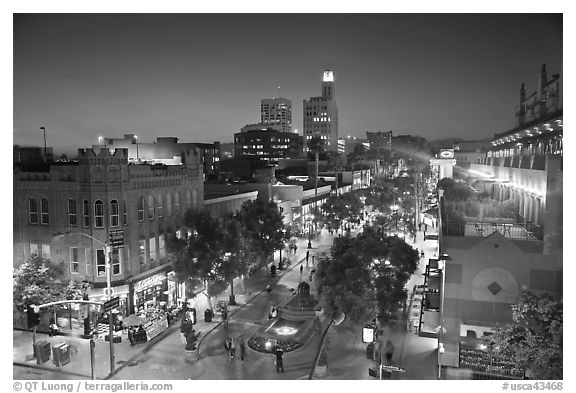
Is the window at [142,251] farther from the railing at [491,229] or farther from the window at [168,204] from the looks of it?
the railing at [491,229]

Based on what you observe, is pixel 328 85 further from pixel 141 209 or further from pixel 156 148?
pixel 141 209

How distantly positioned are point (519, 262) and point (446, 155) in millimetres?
73956

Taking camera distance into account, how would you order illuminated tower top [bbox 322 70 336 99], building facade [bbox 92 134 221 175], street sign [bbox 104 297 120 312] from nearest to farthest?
street sign [bbox 104 297 120 312]
building facade [bbox 92 134 221 175]
illuminated tower top [bbox 322 70 336 99]

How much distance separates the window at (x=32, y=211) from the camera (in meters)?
31.1

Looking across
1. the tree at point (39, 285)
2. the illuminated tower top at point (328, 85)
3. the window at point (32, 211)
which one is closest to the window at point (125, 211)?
the tree at point (39, 285)

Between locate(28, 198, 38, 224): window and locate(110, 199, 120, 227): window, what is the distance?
5384mm

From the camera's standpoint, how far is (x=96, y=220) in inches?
1171

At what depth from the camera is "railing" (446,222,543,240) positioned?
2067 centimetres

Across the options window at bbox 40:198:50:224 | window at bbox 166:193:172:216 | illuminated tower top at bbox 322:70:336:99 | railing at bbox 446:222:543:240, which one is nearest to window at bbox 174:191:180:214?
window at bbox 166:193:172:216

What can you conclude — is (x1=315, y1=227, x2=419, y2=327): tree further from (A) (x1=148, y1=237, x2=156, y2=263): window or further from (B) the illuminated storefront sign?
(A) (x1=148, y1=237, x2=156, y2=263): window

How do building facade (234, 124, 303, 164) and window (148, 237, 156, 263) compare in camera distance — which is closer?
window (148, 237, 156, 263)

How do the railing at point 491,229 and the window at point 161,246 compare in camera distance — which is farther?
the window at point 161,246
